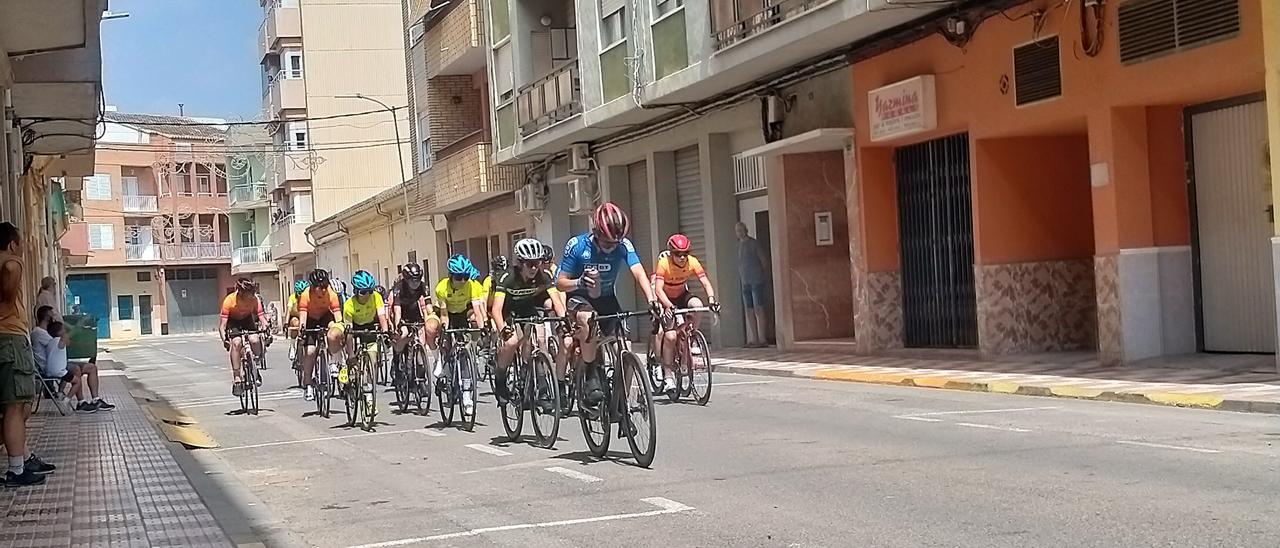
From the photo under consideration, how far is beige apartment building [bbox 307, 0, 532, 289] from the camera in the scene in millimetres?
34656

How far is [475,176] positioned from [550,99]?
18.8 feet

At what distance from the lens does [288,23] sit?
217 feet

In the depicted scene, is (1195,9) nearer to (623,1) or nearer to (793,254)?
(793,254)

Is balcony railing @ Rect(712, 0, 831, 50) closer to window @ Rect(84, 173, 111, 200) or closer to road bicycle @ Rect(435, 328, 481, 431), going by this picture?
road bicycle @ Rect(435, 328, 481, 431)

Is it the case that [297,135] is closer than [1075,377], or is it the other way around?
[1075,377]

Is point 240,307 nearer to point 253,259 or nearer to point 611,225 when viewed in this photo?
point 611,225

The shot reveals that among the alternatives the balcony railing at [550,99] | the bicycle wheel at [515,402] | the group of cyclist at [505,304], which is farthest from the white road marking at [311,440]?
the balcony railing at [550,99]

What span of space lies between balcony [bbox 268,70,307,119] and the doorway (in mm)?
53609

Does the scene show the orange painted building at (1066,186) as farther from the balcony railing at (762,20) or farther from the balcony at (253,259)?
Answer: the balcony at (253,259)

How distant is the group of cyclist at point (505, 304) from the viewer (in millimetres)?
11102

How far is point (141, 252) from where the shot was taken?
82688 millimetres

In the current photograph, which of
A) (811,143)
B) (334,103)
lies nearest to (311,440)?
(811,143)

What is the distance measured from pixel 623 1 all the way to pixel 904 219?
7635 mm

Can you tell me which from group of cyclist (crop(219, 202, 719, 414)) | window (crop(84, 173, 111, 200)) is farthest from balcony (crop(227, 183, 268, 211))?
group of cyclist (crop(219, 202, 719, 414))
